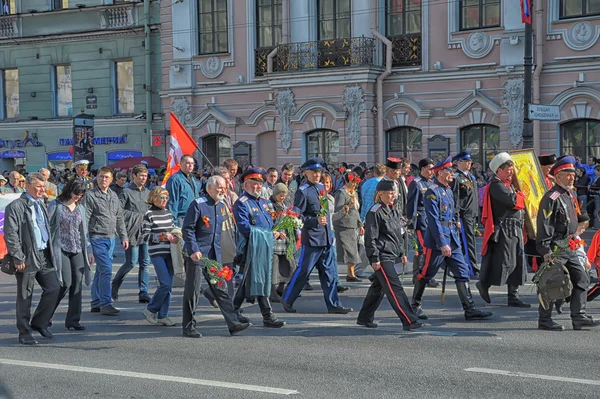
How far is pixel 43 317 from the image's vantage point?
1012cm

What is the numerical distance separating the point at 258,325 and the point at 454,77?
16.9 m

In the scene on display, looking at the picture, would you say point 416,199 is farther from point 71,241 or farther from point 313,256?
point 71,241

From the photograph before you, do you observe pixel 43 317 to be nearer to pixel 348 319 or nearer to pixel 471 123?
pixel 348 319

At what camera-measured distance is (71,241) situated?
10.5 metres

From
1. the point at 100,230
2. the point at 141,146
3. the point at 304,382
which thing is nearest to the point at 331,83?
the point at 141,146

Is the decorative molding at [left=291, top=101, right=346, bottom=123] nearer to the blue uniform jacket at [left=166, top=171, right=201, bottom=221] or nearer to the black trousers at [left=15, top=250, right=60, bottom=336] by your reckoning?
the blue uniform jacket at [left=166, top=171, right=201, bottom=221]

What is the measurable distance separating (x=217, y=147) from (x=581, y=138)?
12056mm

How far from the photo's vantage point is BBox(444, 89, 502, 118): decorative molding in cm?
2544

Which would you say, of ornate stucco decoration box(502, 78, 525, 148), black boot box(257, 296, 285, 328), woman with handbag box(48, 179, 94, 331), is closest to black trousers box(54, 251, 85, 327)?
woman with handbag box(48, 179, 94, 331)

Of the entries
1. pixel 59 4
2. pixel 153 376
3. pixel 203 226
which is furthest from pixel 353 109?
pixel 153 376

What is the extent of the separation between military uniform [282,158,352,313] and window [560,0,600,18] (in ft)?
48.9

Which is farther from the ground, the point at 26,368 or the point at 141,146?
the point at 141,146

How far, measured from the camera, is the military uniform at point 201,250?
9.89m

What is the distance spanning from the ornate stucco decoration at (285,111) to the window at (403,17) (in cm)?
364
